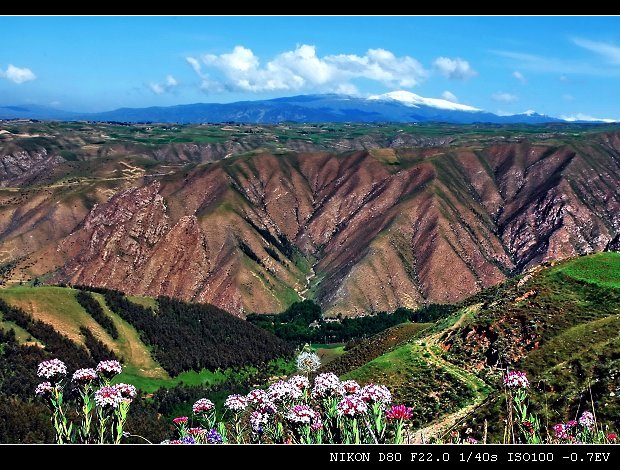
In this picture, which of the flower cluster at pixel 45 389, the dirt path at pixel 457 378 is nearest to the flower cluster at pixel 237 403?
the flower cluster at pixel 45 389

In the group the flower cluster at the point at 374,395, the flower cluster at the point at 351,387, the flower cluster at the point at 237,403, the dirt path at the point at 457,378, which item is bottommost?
the dirt path at the point at 457,378

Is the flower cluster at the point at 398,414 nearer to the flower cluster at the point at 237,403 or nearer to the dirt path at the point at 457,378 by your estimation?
the flower cluster at the point at 237,403

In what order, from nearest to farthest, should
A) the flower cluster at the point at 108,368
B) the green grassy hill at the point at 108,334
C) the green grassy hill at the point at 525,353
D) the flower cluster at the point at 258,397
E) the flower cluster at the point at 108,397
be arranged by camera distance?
the flower cluster at the point at 108,397 → the flower cluster at the point at 258,397 → the flower cluster at the point at 108,368 → the green grassy hill at the point at 525,353 → the green grassy hill at the point at 108,334

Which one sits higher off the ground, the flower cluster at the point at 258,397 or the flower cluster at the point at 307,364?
the flower cluster at the point at 258,397

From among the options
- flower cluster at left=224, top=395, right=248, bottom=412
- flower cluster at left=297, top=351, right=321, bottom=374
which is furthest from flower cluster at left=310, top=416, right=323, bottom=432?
flower cluster at left=297, top=351, right=321, bottom=374

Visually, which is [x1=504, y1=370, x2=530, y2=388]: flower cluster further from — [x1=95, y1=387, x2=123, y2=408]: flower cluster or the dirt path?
the dirt path
